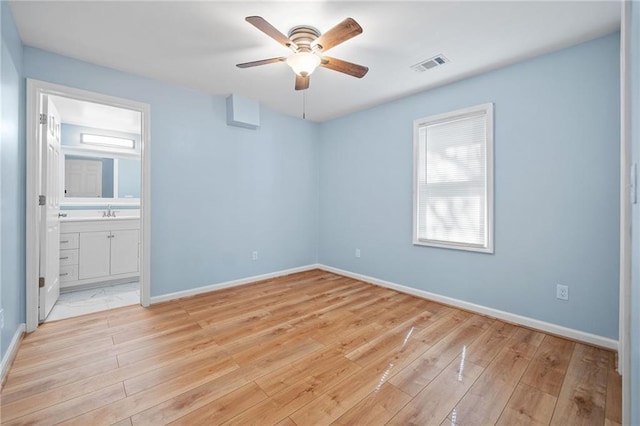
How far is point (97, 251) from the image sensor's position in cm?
376

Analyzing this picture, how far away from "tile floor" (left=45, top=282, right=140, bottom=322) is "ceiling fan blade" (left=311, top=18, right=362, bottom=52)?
333 centimetres

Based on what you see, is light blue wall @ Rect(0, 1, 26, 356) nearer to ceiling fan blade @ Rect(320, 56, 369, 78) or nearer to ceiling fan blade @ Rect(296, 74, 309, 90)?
ceiling fan blade @ Rect(296, 74, 309, 90)

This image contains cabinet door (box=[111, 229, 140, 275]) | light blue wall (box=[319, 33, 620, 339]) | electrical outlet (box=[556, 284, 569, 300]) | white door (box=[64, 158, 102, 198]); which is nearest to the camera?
light blue wall (box=[319, 33, 620, 339])

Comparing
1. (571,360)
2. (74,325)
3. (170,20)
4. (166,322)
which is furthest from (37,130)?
(571,360)

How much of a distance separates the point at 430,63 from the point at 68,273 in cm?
494

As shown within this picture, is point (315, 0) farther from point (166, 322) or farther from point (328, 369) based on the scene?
point (166, 322)

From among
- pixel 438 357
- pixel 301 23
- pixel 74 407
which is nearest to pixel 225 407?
pixel 74 407

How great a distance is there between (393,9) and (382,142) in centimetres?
198

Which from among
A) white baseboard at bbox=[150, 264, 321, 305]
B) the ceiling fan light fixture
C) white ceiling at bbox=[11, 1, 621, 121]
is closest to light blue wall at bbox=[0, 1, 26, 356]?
white ceiling at bbox=[11, 1, 621, 121]

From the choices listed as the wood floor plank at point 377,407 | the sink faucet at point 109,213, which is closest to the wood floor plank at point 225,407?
the wood floor plank at point 377,407

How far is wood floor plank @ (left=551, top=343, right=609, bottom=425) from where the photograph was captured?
1.48m

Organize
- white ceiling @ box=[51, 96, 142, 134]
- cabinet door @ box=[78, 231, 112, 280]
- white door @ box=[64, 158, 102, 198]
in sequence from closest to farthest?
white ceiling @ box=[51, 96, 142, 134] → cabinet door @ box=[78, 231, 112, 280] → white door @ box=[64, 158, 102, 198]

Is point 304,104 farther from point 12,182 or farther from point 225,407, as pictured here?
point 225,407

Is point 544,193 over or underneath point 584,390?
over
